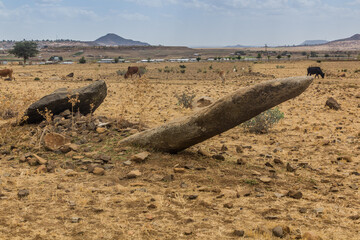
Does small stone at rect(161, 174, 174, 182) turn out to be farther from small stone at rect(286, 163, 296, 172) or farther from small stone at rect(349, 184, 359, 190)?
small stone at rect(349, 184, 359, 190)

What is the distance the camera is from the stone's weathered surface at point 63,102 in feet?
29.5

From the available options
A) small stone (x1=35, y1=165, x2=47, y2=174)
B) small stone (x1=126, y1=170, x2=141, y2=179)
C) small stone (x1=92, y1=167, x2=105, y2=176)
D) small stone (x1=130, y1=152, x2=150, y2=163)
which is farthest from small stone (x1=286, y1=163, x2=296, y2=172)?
small stone (x1=35, y1=165, x2=47, y2=174)

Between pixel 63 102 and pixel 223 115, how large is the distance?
4.92 metres

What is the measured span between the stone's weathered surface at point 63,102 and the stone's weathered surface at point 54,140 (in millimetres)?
1230

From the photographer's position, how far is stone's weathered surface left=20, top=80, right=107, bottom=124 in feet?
29.5

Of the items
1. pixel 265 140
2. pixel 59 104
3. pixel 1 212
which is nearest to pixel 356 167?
pixel 265 140

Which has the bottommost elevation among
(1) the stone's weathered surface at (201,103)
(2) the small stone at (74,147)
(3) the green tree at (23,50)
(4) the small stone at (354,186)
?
(4) the small stone at (354,186)

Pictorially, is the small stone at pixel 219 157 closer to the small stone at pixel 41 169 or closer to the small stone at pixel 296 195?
the small stone at pixel 296 195

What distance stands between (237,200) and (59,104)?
19.9 ft

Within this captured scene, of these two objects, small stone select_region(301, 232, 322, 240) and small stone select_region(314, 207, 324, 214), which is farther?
small stone select_region(314, 207, 324, 214)

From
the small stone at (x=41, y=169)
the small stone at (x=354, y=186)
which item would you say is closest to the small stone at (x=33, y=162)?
the small stone at (x=41, y=169)

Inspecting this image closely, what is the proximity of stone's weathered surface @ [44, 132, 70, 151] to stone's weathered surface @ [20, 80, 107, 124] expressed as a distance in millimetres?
1230

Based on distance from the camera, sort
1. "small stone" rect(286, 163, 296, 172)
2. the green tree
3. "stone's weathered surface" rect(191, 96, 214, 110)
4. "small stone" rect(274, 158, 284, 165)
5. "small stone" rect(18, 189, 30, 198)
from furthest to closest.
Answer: the green tree < "stone's weathered surface" rect(191, 96, 214, 110) < "small stone" rect(274, 158, 284, 165) < "small stone" rect(286, 163, 296, 172) < "small stone" rect(18, 189, 30, 198)

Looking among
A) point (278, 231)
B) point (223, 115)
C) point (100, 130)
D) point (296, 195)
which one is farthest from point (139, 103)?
point (278, 231)
